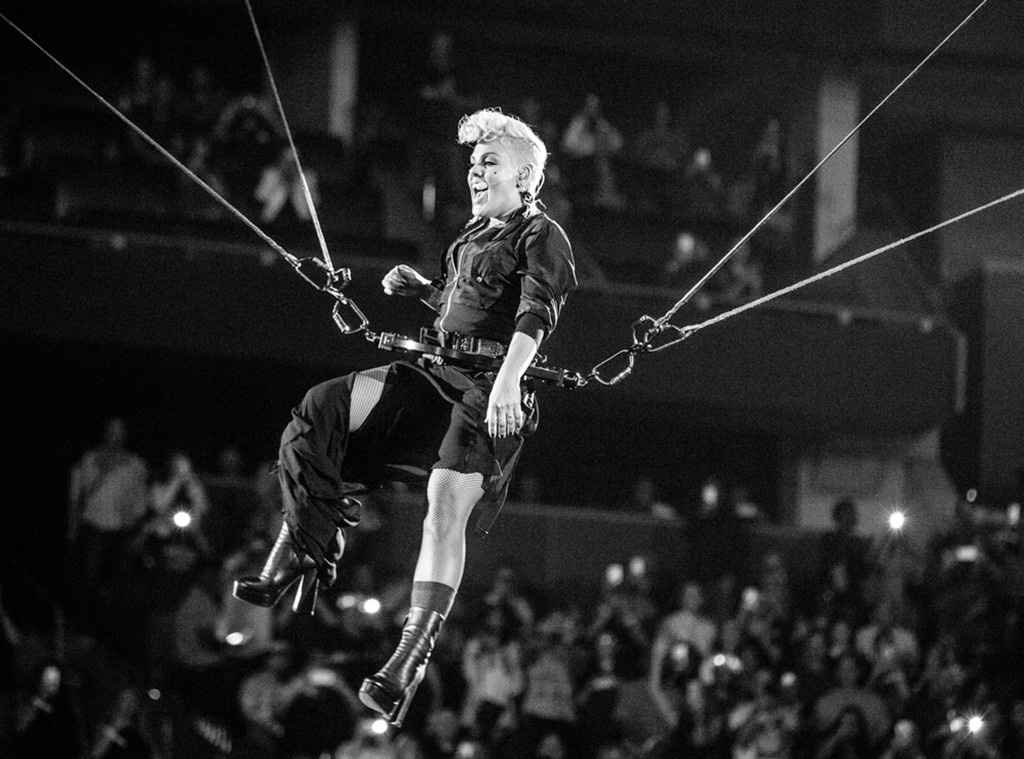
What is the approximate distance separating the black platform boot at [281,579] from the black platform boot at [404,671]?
A: 0.39m

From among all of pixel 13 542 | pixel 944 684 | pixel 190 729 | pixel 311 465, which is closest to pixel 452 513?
pixel 311 465

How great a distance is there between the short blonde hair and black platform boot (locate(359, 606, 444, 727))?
1338 millimetres

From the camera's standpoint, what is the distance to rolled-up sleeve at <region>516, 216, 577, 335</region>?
5.18m

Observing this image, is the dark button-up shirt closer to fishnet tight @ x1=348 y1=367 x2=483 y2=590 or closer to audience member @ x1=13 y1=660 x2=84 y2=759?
fishnet tight @ x1=348 y1=367 x2=483 y2=590

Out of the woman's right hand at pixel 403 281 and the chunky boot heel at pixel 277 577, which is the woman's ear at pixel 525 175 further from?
the chunky boot heel at pixel 277 577

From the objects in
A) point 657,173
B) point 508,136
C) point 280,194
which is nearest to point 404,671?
point 508,136

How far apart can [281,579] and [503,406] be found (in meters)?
0.91

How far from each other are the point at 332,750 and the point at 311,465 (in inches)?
195

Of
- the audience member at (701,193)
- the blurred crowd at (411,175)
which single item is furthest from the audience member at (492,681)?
the audience member at (701,193)

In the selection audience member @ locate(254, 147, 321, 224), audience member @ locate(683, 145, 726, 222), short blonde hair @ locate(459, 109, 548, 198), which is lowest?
short blonde hair @ locate(459, 109, 548, 198)

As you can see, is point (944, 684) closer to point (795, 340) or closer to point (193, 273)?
point (795, 340)

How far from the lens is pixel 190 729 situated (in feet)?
34.2

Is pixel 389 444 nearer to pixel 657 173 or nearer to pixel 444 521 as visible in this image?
pixel 444 521

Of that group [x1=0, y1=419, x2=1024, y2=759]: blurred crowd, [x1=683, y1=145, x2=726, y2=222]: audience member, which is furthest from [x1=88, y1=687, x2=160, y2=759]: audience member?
[x1=683, y1=145, x2=726, y2=222]: audience member
